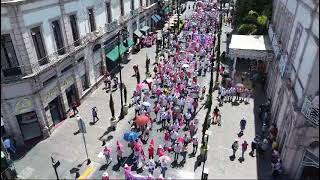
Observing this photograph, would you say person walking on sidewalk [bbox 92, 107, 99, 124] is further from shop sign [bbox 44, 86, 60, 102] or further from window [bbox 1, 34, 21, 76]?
window [bbox 1, 34, 21, 76]

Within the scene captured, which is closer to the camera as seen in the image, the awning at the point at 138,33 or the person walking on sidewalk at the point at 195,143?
the person walking on sidewalk at the point at 195,143

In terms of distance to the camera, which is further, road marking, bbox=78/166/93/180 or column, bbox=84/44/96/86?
column, bbox=84/44/96/86

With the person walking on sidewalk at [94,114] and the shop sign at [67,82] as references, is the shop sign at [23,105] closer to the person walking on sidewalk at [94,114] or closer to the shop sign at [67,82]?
the shop sign at [67,82]

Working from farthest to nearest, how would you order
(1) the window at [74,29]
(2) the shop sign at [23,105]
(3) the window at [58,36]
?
1. (1) the window at [74,29]
2. (3) the window at [58,36]
3. (2) the shop sign at [23,105]

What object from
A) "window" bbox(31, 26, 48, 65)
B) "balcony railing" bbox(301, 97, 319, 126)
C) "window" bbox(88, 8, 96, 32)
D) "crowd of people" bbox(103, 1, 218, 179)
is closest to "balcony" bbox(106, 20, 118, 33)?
"window" bbox(88, 8, 96, 32)

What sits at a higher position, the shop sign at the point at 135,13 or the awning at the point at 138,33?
the shop sign at the point at 135,13

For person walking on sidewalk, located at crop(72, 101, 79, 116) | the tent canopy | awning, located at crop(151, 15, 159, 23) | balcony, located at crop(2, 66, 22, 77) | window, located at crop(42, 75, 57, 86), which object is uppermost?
balcony, located at crop(2, 66, 22, 77)

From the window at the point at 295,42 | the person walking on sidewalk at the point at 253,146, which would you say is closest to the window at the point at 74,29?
the person walking on sidewalk at the point at 253,146
